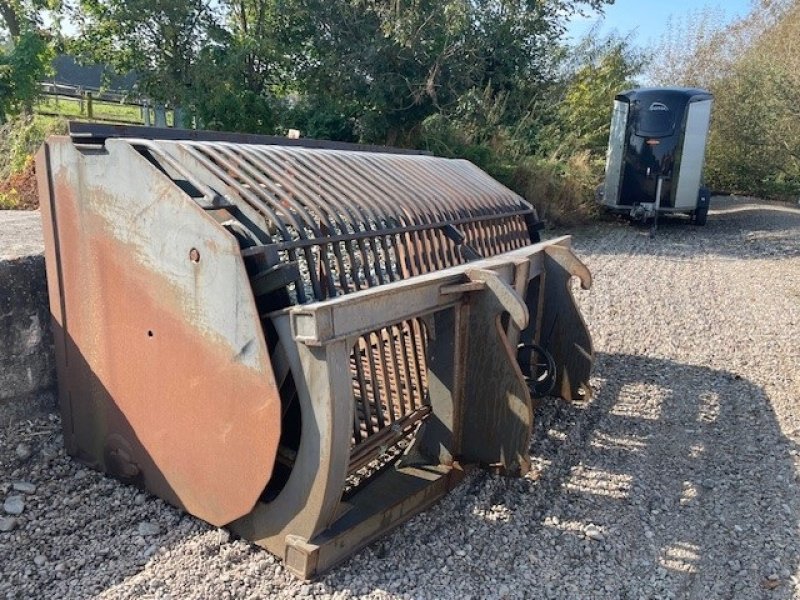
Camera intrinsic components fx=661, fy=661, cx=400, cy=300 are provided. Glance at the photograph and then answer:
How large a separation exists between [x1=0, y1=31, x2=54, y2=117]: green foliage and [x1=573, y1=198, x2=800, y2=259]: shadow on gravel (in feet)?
33.5

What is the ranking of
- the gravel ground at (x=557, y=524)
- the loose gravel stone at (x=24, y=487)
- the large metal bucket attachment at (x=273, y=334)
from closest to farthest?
the large metal bucket attachment at (x=273, y=334) < the gravel ground at (x=557, y=524) < the loose gravel stone at (x=24, y=487)

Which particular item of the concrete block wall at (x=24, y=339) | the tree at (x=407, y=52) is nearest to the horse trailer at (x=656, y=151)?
the tree at (x=407, y=52)

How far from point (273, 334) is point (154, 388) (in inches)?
25.5

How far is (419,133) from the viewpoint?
13.1 metres

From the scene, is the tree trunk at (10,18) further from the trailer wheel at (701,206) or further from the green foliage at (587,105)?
the trailer wheel at (701,206)

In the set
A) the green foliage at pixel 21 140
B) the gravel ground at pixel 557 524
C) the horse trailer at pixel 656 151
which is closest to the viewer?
the gravel ground at pixel 557 524

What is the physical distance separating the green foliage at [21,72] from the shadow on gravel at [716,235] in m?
10.2

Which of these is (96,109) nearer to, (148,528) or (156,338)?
(156,338)

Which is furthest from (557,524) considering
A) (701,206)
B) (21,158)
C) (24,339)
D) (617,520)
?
(701,206)

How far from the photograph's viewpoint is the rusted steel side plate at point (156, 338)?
239 cm

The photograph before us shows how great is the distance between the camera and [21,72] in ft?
38.2

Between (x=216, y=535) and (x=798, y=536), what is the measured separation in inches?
102

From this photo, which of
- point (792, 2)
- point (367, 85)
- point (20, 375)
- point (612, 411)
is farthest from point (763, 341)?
point (792, 2)

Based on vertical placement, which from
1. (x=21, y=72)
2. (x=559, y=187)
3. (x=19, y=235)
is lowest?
(x=559, y=187)
